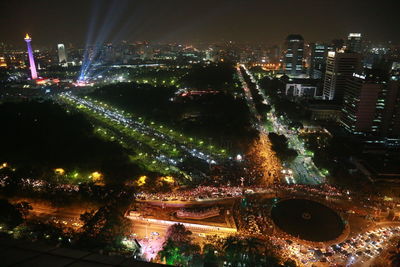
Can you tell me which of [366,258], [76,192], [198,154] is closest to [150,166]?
[198,154]

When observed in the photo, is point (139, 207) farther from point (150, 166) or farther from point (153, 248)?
point (150, 166)

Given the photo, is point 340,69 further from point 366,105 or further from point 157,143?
point 157,143

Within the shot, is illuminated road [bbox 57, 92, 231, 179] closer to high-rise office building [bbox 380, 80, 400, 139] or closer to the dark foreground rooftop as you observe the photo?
high-rise office building [bbox 380, 80, 400, 139]

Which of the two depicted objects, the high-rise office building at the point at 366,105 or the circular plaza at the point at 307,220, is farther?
the high-rise office building at the point at 366,105

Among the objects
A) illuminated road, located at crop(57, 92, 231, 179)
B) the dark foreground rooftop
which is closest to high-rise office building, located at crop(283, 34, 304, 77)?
illuminated road, located at crop(57, 92, 231, 179)

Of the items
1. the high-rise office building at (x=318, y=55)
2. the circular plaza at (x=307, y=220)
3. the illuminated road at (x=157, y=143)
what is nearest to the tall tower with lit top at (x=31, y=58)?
the illuminated road at (x=157, y=143)

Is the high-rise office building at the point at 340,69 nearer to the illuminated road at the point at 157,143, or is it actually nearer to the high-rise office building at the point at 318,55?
the high-rise office building at the point at 318,55
